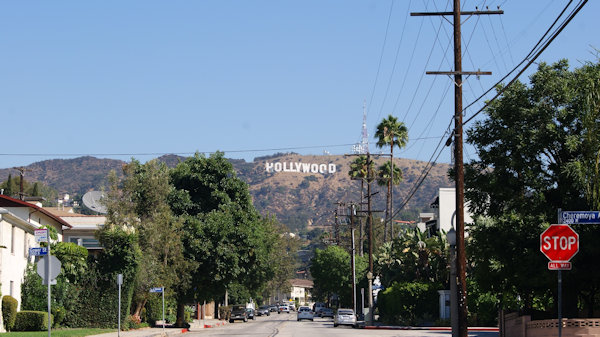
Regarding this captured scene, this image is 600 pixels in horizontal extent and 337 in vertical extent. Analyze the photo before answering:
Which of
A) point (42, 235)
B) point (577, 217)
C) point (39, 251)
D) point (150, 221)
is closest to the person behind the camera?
point (577, 217)

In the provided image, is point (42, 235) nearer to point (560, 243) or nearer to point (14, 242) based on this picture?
point (560, 243)

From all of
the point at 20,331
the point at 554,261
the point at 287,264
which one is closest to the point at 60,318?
the point at 20,331

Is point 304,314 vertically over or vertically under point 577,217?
under

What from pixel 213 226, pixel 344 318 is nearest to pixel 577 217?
pixel 213 226

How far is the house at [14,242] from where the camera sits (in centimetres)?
3794

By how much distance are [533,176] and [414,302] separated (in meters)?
29.9

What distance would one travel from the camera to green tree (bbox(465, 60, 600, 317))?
26406 mm

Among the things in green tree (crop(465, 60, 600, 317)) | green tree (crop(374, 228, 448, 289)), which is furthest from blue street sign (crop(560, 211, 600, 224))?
green tree (crop(374, 228, 448, 289))

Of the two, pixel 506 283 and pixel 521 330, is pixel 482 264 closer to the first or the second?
pixel 506 283

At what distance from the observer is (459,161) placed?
28172 millimetres

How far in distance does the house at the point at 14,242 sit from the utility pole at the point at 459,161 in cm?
2176

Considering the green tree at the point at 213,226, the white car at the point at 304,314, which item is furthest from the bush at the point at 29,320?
the white car at the point at 304,314

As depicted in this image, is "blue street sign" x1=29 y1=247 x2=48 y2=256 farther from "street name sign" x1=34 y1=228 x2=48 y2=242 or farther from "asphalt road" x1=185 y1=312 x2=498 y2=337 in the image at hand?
"asphalt road" x1=185 y1=312 x2=498 y2=337

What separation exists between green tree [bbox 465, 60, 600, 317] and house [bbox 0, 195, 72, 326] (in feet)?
74.2
